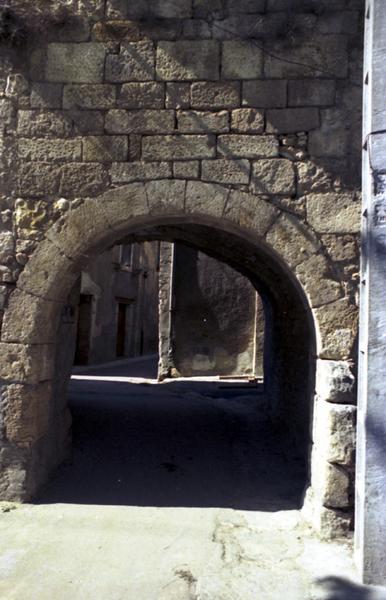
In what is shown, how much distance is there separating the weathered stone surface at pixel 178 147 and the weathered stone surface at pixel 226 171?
80mm

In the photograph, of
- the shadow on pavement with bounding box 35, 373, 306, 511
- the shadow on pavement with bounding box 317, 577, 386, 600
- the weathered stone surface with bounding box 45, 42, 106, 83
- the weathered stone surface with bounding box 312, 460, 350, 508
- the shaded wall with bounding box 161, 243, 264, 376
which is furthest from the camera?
the shaded wall with bounding box 161, 243, 264, 376

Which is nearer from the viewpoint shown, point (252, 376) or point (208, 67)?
point (208, 67)

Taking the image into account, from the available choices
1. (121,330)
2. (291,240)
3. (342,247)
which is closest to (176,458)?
(291,240)

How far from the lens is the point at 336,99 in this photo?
3943 mm

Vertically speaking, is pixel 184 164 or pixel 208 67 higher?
pixel 208 67

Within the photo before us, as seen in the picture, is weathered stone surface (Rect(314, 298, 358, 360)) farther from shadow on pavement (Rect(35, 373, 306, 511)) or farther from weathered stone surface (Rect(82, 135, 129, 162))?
weathered stone surface (Rect(82, 135, 129, 162))

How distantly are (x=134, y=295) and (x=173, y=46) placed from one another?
15016 mm

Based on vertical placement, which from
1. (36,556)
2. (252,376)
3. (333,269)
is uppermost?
(333,269)

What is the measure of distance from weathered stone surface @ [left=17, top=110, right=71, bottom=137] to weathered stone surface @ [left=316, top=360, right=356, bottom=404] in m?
2.55

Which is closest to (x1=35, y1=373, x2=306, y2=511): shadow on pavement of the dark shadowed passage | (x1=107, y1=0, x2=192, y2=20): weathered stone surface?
the dark shadowed passage

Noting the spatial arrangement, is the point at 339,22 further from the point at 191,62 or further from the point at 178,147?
the point at 178,147

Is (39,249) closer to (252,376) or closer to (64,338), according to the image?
(64,338)

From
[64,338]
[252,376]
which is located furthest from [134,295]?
[64,338]

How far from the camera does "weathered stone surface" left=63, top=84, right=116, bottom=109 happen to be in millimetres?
4090
